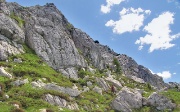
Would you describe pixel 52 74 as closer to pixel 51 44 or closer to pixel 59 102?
pixel 59 102

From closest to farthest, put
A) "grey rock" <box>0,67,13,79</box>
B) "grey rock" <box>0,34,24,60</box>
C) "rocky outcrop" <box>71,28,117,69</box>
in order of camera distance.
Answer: "grey rock" <box>0,67,13,79</box>
"grey rock" <box>0,34,24,60</box>
"rocky outcrop" <box>71,28,117,69</box>

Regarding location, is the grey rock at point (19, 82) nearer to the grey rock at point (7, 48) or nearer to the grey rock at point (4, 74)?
the grey rock at point (4, 74)

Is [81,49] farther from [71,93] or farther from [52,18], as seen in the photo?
[71,93]

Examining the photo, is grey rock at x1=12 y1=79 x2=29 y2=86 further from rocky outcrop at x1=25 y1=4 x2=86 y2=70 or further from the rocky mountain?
rocky outcrop at x1=25 y1=4 x2=86 y2=70

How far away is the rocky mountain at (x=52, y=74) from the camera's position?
5128 centimetres

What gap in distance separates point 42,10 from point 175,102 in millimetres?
84259

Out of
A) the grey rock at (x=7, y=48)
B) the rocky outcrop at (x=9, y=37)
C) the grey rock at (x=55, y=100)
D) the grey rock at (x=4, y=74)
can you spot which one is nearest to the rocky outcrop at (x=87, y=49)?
the rocky outcrop at (x=9, y=37)

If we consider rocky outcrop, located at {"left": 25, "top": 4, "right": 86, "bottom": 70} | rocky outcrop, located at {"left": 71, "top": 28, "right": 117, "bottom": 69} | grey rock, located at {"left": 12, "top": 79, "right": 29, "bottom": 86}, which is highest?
rocky outcrop, located at {"left": 71, "top": 28, "right": 117, "bottom": 69}

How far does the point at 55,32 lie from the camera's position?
347ft

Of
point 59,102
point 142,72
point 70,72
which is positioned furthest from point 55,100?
point 142,72

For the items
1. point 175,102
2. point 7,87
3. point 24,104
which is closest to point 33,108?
point 24,104

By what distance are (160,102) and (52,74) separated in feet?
91.4

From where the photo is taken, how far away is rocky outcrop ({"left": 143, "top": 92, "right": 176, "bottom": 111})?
62.3 meters

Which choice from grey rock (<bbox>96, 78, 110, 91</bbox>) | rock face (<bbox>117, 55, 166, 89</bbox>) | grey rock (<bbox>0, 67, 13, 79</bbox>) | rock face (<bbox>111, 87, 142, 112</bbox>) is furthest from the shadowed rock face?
rock face (<bbox>117, 55, 166, 89</bbox>)
